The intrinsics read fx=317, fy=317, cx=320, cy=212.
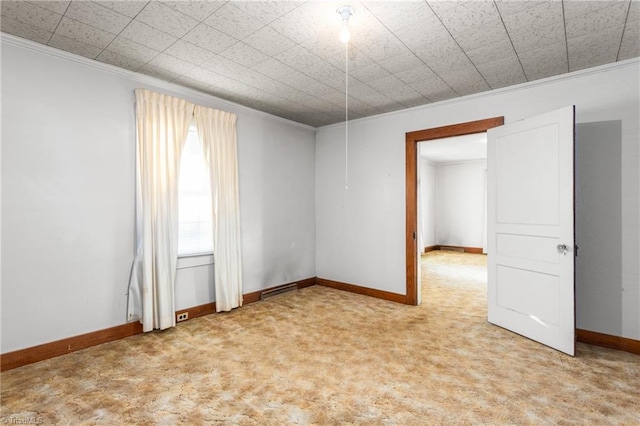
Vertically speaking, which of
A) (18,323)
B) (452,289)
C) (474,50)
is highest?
(474,50)

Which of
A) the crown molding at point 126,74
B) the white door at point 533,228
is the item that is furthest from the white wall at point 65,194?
the white door at point 533,228

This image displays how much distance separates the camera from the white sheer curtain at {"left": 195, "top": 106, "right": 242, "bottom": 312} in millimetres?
3908

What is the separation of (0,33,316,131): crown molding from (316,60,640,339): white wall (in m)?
1.53

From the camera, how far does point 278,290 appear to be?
4.78 metres

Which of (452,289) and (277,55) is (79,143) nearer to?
(277,55)

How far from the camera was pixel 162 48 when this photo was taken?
9.00 feet

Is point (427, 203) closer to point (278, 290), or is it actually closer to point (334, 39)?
point (278, 290)

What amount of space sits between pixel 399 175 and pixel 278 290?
2464mm

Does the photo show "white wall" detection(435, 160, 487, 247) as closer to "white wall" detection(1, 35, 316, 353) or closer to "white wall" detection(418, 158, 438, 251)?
"white wall" detection(418, 158, 438, 251)

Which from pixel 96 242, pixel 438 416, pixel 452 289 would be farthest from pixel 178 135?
pixel 452 289

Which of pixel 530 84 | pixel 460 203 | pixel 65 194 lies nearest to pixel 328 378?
pixel 65 194

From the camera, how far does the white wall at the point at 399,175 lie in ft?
9.68

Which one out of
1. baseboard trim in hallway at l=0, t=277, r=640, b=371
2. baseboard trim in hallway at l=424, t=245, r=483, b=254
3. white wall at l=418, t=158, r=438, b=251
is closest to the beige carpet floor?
baseboard trim in hallway at l=0, t=277, r=640, b=371

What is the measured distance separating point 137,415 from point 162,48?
2.81 m
